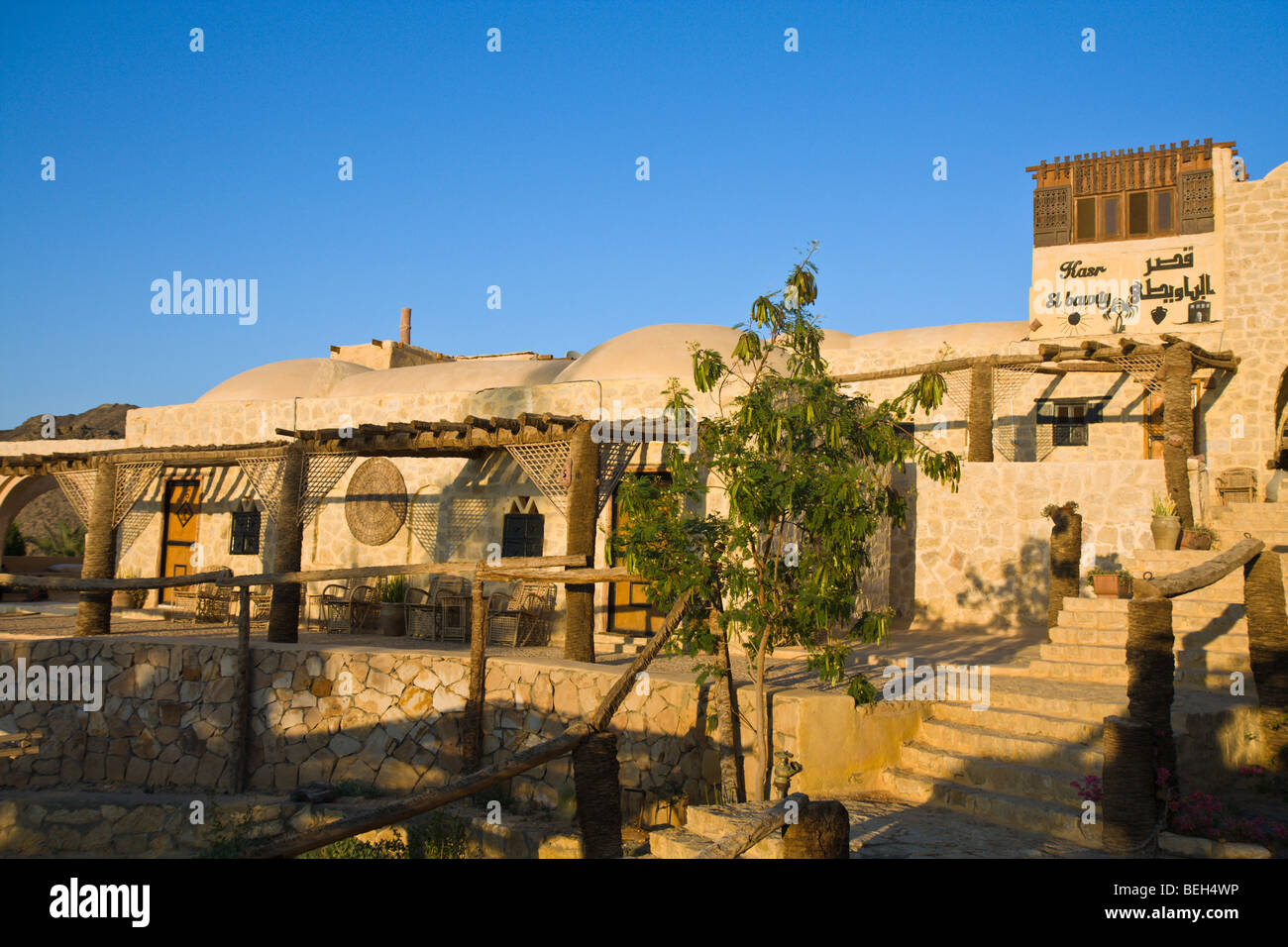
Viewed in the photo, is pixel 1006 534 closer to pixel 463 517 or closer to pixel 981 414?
pixel 981 414

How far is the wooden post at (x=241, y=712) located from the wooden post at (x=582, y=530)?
345 cm

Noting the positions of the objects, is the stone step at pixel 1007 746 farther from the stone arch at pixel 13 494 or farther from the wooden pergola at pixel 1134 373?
the stone arch at pixel 13 494

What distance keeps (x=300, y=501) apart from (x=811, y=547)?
7.57 metres

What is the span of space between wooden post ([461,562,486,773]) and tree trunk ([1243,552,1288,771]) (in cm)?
661

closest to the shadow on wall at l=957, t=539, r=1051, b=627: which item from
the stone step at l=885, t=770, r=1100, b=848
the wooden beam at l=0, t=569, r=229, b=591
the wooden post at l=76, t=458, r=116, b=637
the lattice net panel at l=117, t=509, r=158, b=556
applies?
the stone step at l=885, t=770, r=1100, b=848

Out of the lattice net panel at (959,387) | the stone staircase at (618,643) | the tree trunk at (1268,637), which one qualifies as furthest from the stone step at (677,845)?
the lattice net panel at (959,387)

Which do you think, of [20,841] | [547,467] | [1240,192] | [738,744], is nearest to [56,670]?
[20,841]

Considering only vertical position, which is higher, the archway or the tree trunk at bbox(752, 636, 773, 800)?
the archway

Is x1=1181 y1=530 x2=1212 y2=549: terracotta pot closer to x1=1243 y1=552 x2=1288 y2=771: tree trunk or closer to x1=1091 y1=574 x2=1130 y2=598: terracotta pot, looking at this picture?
x1=1091 y1=574 x2=1130 y2=598: terracotta pot

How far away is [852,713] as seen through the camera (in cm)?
803

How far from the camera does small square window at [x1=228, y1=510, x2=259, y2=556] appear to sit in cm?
1595

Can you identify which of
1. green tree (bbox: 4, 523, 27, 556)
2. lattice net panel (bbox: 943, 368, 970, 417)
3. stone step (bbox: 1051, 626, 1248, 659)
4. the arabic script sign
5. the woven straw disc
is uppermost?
the arabic script sign

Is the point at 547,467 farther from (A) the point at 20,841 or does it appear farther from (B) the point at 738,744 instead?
(A) the point at 20,841

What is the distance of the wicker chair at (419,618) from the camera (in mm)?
12664
